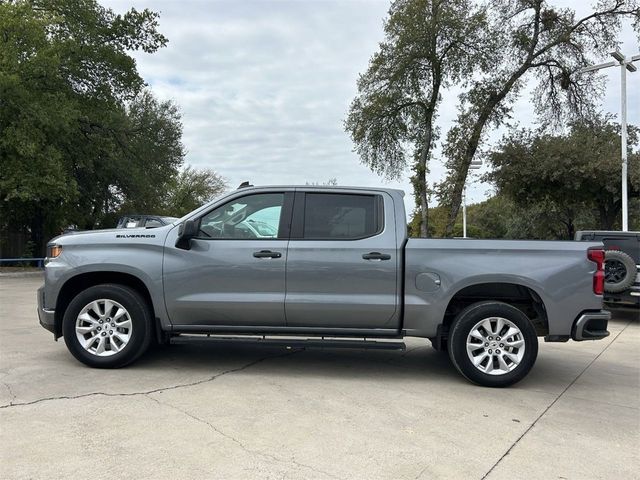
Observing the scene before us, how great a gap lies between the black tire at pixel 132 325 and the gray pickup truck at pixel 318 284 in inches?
0.4

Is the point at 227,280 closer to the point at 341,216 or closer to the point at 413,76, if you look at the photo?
the point at 341,216

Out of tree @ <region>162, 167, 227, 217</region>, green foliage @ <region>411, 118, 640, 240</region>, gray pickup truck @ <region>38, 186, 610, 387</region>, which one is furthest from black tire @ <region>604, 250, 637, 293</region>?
→ tree @ <region>162, 167, 227, 217</region>

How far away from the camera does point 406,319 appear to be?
5.35 meters

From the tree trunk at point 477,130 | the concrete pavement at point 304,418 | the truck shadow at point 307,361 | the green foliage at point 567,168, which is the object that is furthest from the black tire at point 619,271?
the tree trunk at point 477,130

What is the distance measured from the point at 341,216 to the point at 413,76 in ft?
56.5

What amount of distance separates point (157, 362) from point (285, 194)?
2369mm

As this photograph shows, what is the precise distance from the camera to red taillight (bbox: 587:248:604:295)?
17.1 feet

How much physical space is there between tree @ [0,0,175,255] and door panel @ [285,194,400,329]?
14.1 meters

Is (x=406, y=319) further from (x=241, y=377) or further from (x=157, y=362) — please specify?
(x=157, y=362)

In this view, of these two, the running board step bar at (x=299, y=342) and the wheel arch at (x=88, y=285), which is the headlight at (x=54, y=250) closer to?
the wheel arch at (x=88, y=285)

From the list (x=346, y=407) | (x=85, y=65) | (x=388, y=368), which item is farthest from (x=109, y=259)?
(x=85, y=65)

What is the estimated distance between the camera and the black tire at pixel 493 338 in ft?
17.0

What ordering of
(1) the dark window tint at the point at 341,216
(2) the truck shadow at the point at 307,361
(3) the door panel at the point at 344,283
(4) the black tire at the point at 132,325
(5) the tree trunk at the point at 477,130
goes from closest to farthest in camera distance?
(3) the door panel at the point at 344,283
(4) the black tire at the point at 132,325
(1) the dark window tint at the point at 341,216
(2) the truck shadow at the point at 307,361
(5) the tree trunk at the point at 477,130

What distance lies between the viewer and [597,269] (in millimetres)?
5246
